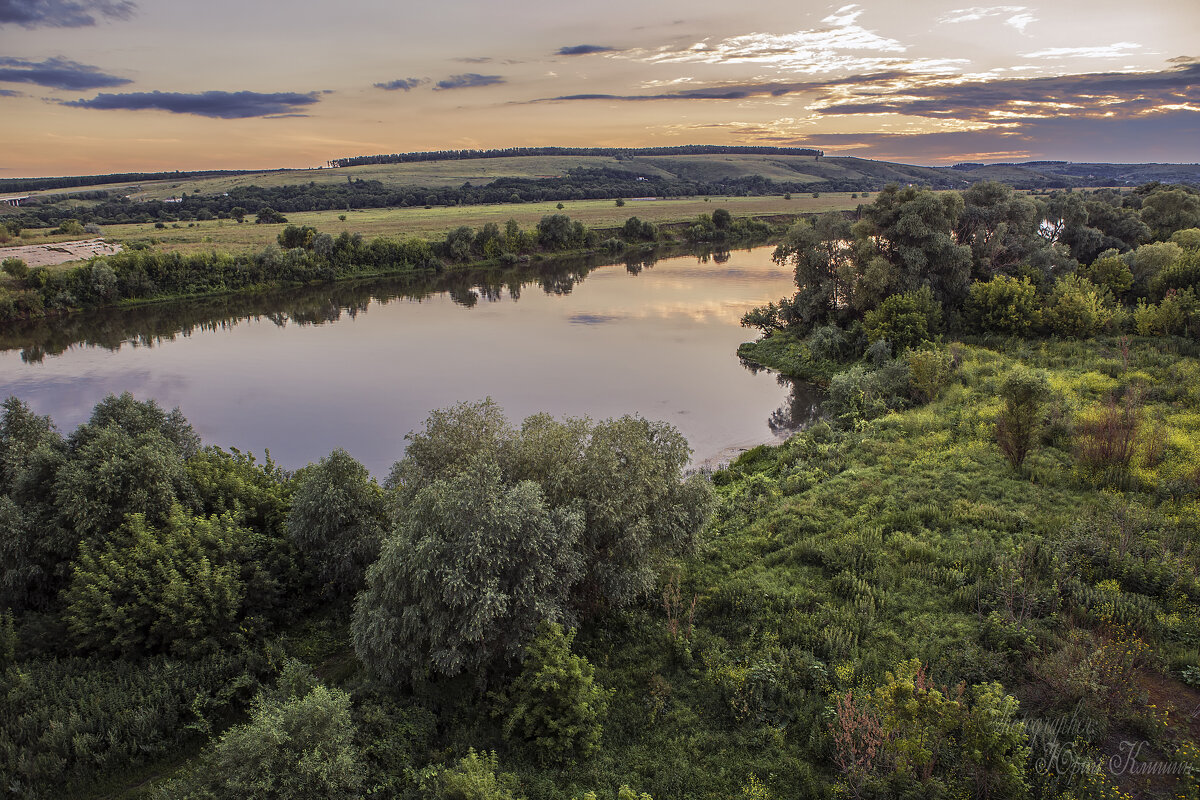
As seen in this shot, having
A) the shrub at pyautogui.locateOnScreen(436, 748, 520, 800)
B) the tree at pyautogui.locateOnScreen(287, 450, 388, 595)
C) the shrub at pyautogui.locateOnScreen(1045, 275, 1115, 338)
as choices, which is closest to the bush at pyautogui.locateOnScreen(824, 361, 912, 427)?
the shrub at pyautogui.locateOnScreen(1045, 275, 1115, 338)

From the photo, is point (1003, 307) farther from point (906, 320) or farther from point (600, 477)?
point (600, 477)

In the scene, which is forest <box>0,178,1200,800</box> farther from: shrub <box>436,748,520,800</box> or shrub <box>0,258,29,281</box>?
shrub <box>0,258,29,281</box>

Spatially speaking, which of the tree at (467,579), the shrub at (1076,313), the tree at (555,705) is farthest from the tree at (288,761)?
the shrub at (1076,313)

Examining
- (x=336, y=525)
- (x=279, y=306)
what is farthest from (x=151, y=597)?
(x=279, y=306)

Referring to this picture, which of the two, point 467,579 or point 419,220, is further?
point 419,220

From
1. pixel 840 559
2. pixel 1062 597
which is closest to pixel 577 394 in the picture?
pixel 840 559

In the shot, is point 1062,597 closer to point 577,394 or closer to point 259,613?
point 259,613
